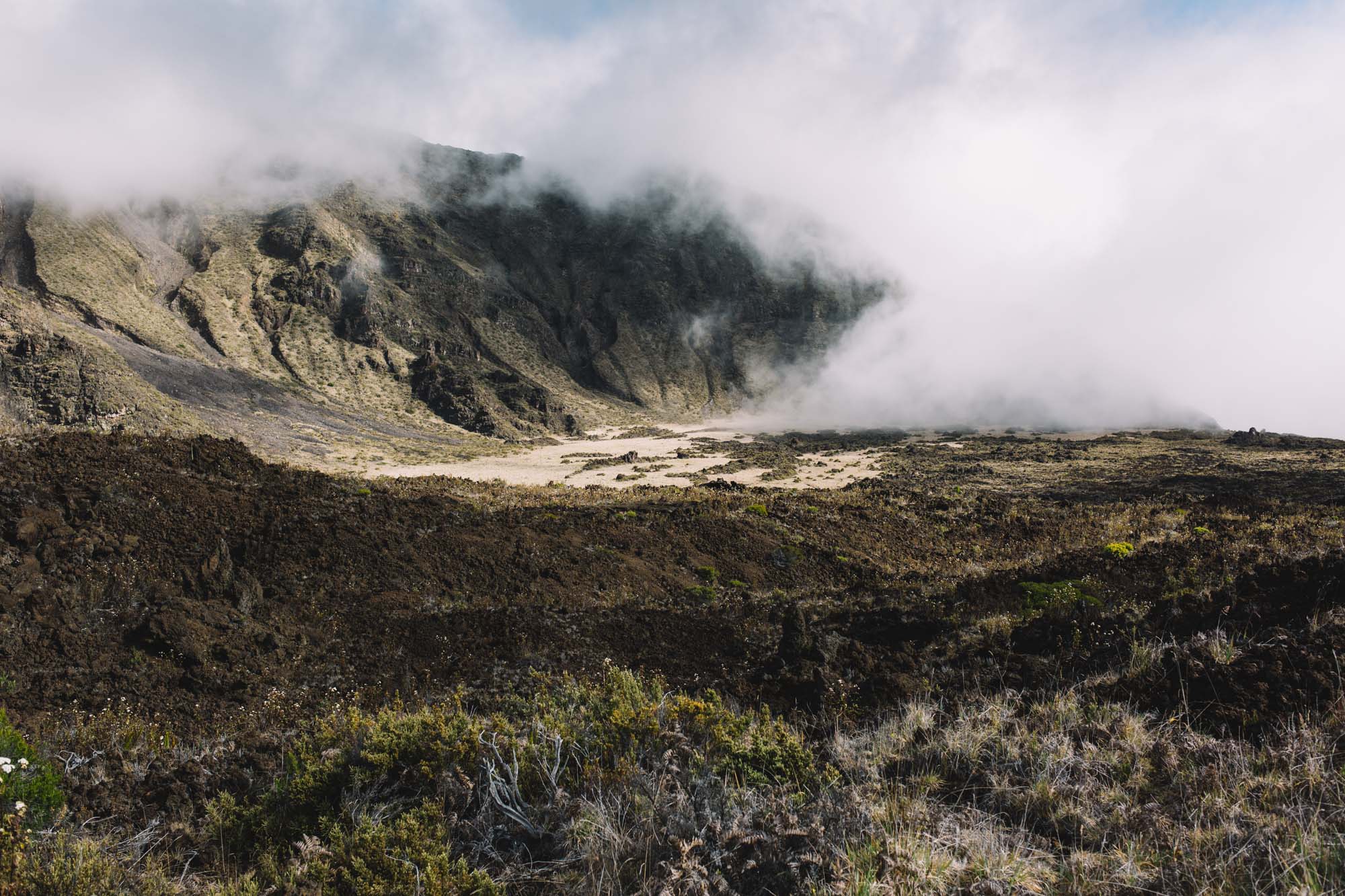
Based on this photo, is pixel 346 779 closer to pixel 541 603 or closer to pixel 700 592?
pixel 541 603

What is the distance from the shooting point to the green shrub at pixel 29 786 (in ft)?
11.1

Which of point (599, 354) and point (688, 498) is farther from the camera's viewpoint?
point (599, 354)

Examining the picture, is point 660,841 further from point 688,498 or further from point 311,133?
point 311,133

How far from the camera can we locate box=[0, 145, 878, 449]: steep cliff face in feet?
140

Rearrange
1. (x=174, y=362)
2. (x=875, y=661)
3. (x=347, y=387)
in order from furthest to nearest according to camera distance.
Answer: (x=347, y=387) < (x=174, y=362) < (x=875, y=661)

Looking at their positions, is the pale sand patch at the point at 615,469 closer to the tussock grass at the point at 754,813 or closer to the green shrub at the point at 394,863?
the tussock grass at the point at 754,813

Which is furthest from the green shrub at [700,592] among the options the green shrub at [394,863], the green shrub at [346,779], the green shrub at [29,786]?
the green shrub at [29,786]

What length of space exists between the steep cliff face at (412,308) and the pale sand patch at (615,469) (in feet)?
34.3

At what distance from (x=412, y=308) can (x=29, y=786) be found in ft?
256

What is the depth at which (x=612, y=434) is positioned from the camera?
67.3m

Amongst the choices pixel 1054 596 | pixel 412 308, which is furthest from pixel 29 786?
pixel 412 308

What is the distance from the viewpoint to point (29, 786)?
3.55 m

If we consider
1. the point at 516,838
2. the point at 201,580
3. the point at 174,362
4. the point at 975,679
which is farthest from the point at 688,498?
the point at 174,362

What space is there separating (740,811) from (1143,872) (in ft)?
5.50
